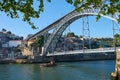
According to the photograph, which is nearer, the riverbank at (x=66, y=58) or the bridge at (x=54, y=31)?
the bridge at (x=54, y=31)

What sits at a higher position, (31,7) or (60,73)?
(31,7)

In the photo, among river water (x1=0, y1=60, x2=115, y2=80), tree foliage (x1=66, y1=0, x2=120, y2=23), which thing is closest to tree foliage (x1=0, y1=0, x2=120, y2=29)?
tree foliage (x1=66, y1=0, x2=120, y2=23)

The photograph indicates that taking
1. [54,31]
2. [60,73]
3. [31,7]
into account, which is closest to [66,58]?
[54,31]

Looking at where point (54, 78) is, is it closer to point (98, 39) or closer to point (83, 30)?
point (83, 30)

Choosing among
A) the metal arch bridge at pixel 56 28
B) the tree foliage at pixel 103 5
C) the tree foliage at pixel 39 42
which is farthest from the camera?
the tree foliage at pixel 39 42

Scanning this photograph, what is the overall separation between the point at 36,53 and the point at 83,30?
1929 centimetres

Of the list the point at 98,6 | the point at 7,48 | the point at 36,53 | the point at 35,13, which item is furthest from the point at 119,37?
the point at 7,48

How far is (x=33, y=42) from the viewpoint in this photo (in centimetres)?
11081

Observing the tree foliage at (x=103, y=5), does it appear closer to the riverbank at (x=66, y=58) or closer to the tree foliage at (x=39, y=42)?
the riverbank at (x=66, y=58)

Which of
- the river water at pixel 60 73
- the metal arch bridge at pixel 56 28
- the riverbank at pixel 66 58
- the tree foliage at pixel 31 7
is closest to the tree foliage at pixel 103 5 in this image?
the tree foliage at pixel 31 7

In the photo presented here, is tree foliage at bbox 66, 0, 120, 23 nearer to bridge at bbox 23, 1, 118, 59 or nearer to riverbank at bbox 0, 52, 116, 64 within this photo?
bridge at bbox 23, 1, 118, 59

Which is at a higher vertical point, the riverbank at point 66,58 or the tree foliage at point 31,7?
the tree foliage at point 31,7

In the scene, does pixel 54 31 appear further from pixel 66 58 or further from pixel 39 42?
pixel 39 42

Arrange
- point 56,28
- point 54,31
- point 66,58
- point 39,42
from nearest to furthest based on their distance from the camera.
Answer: point 56,28 → point 54,31 → point 66,58 → point 39,42
